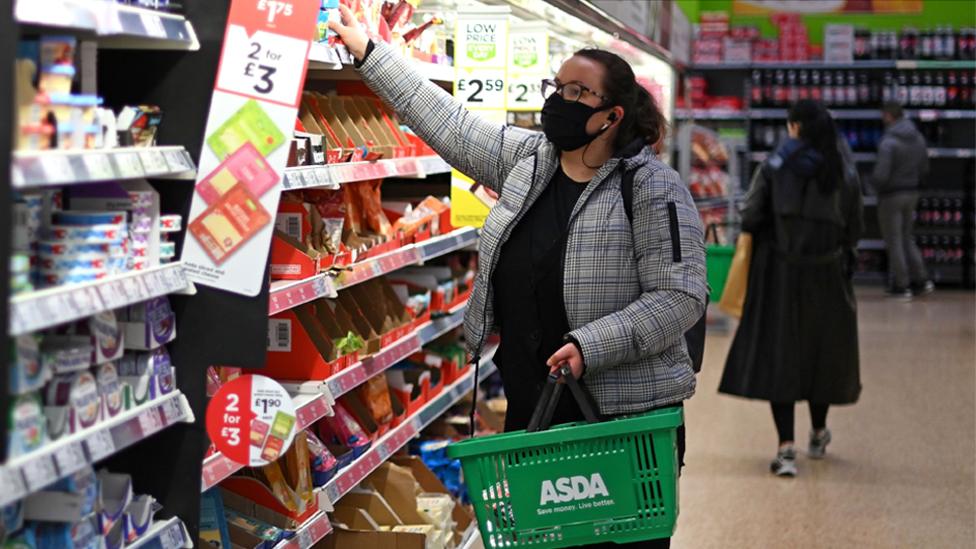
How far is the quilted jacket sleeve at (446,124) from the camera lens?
334 cm

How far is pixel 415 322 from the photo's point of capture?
4723mm

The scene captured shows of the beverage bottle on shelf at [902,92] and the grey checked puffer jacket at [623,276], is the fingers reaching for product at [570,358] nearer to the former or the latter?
the grey checked puffer jacket at [623,276]

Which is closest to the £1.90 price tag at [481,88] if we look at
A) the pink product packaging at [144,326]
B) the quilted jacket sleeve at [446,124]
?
the quilted jacket sleeve at [446,124]

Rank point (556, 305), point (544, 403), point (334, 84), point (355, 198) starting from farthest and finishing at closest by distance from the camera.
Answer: point (334, 84) → point (355, 198) → point (556, 305) → point (544, 403)

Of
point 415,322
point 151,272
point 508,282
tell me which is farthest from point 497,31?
point 151,272

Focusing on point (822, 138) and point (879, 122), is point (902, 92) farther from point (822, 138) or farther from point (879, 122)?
point (822, 138)

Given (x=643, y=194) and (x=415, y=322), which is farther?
(x=415, y=322)

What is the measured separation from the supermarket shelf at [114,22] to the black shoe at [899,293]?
11.8 meters

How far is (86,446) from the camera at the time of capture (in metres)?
2.19

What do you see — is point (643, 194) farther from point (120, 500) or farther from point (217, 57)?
point (120, 500)

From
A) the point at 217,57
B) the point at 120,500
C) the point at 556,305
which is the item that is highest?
the point at 217,57

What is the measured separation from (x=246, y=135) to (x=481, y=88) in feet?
6.61

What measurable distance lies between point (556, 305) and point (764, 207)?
11.7 feet

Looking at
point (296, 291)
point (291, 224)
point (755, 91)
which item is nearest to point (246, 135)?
point (296, 291)
